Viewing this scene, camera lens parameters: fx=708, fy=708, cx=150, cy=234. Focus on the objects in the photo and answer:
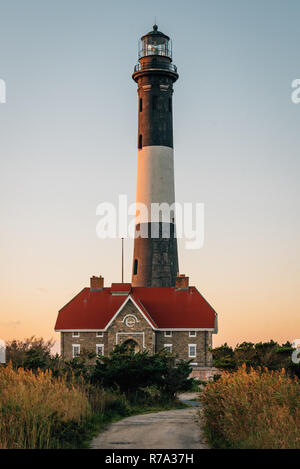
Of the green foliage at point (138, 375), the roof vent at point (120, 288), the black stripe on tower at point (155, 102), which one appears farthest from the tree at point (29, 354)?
the black stripe on tower at point (155, 102)

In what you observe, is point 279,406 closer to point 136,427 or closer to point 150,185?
point 136,427

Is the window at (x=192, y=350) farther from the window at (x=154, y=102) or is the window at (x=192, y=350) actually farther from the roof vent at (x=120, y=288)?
the window at (x=154, y=102)

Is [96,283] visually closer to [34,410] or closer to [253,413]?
[34,410]

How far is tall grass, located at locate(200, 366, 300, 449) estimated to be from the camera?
43.9ft

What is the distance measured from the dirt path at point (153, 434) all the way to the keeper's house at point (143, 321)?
28.0 m

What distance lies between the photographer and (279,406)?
49.1ft

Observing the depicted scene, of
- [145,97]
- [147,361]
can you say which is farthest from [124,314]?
[147,361]

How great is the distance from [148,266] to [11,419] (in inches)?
1524

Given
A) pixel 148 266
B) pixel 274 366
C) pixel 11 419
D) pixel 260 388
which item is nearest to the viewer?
pixel 11 419

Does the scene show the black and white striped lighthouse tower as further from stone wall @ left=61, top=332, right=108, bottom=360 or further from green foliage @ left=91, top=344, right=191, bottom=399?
green foliage @ left=91, top=344, right=191, bottom=399

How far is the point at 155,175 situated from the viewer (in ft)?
170

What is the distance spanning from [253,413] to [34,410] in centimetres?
470

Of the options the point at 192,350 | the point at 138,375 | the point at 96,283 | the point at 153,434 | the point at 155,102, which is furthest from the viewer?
the point at 96,283

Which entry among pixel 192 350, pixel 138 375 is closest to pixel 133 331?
pixel 192 350
